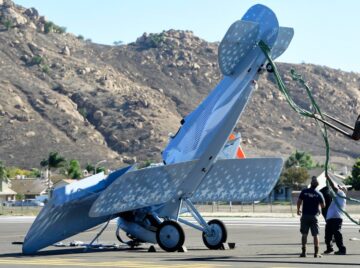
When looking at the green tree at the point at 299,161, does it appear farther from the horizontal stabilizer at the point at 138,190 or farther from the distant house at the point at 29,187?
the horizontal stabilizer at the point at 138,190

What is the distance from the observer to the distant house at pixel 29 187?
14262cm

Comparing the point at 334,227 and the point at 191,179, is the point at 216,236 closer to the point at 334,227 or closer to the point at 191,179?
the point at 191,179

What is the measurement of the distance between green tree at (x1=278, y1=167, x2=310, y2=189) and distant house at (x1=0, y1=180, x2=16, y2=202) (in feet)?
127

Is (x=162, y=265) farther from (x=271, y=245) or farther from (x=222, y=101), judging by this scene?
(x=271, y=245)

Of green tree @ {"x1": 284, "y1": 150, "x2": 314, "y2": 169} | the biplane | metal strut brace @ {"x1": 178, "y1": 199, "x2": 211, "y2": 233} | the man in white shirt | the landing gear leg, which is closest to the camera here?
the man in white shirt

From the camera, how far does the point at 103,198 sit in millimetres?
25516

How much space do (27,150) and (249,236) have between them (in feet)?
451

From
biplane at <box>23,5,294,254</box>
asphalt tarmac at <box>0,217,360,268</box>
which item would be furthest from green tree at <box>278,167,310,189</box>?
biplane at <box>23,5,294,254</box>

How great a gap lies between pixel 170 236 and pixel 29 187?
392 ft

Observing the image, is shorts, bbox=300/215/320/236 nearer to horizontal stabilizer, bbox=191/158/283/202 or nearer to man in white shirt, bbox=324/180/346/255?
man in white shirt, bbox=324/180/346/255

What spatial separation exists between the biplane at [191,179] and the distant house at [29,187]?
116 metres

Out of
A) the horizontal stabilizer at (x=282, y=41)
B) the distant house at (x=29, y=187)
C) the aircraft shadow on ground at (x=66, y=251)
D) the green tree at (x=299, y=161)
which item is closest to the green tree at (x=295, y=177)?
the green tree at (x=299, y=161)

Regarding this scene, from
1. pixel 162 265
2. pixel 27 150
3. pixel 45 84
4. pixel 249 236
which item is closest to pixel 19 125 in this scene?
pixel 27 150

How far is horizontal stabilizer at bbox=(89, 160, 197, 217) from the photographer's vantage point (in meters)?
25.5
